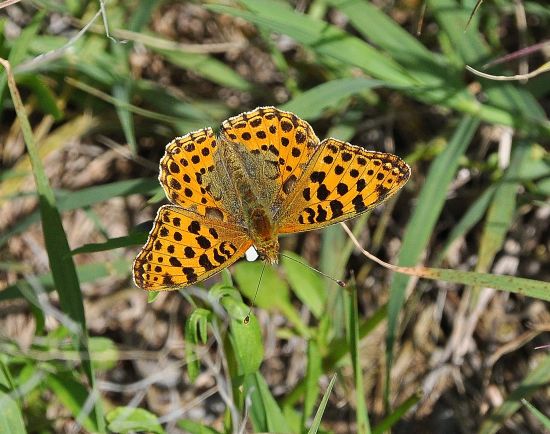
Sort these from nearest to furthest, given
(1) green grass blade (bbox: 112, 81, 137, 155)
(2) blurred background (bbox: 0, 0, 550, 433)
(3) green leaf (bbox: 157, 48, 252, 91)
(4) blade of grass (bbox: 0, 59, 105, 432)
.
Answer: (4) blade of grass (bbox: 0, 59, 105, 432)
(2) blurred background (bbox: 0, 0, 550, 433)
(1) green grass blade (bbox: 112, 81, 137, 155)
(3) green leaf (bbox: 157, 48, 252, 91)

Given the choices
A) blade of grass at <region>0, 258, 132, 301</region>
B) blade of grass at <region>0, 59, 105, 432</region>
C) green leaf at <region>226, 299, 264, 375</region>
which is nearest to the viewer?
green leaf at <region>226, 299, 264, 375</region>

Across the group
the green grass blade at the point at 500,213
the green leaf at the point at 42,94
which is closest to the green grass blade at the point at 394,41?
the green grass blade at the point at 500,213

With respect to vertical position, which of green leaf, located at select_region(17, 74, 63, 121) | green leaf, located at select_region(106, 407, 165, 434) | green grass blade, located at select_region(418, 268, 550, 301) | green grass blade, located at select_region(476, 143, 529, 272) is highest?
green grass blade, located at select_region(418, 268, 550, 301)

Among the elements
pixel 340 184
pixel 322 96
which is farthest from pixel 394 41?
pixel 340 184

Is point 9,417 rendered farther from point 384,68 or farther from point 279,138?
point 384,68

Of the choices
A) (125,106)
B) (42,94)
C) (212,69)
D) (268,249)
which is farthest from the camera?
(212,69)

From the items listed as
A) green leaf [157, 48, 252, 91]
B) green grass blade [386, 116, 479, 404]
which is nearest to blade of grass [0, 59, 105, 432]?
green grass blade [386, 116, 479, 404]

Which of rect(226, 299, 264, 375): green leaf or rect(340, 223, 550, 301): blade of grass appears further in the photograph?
rect(340, 223, 550, 301): blade of grass

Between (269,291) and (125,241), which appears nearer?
(125,241)

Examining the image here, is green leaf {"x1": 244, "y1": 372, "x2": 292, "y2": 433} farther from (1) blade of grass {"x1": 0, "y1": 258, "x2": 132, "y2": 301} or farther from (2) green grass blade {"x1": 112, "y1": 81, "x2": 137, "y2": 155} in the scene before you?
(2) green grass blade {"x1": 112, "y1": 81, "x2": 137, "y2": 155}
